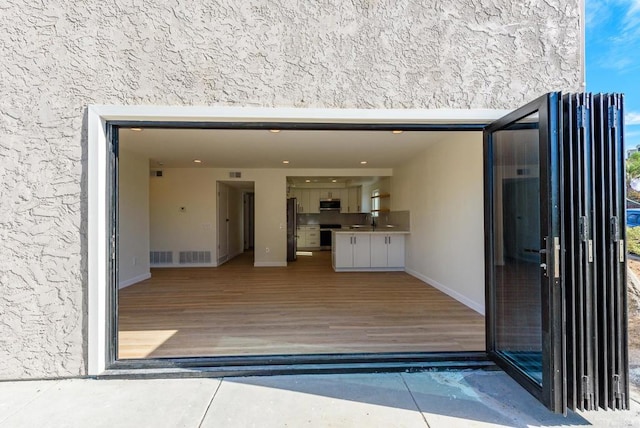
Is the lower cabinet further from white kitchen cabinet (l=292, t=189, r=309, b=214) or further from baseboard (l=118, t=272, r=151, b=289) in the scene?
white kitchen cabinet (l=292, t=189, r=309, b=214)

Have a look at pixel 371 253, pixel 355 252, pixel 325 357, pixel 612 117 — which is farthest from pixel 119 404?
pixel 371 253

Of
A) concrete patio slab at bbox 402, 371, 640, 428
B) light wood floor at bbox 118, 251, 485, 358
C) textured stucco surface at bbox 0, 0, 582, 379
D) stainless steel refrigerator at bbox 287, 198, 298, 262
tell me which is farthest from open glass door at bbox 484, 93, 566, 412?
stainless steel refrigerator at bbox 287, 198, 298, 262

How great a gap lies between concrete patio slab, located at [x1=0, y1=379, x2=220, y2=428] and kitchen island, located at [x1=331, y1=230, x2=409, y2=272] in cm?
484

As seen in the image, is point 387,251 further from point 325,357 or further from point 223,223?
point 325,357

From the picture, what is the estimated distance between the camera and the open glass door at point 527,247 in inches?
72.6

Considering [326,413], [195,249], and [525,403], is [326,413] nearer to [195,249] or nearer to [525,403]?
[525,403]

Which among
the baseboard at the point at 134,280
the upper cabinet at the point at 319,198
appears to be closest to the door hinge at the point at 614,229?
the baseboard at the point at 134,280

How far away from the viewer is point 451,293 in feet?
15.5

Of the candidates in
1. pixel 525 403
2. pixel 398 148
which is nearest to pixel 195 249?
pixel 398 148

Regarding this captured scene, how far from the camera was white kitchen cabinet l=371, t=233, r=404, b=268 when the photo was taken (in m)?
6.94

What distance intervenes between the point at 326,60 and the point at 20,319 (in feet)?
9.61

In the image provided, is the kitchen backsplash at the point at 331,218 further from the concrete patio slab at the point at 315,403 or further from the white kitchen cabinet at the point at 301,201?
the concrete patio slab at the point at 315,403

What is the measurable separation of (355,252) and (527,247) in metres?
4.85

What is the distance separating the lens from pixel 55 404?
79.7 inches
